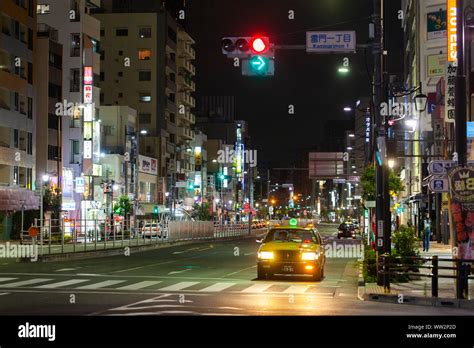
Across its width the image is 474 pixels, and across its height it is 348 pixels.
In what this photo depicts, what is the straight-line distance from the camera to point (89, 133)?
71250 mm

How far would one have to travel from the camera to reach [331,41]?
64.8 feet

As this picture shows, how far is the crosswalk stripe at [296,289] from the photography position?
68.1 feet

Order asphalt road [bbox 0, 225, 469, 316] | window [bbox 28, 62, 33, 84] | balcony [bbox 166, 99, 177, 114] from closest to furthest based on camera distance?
asphalt road [bbox 0, 225, 469, 316] → window [bbox 28, 62, 33, 84] → balcony [bbox 166, 99, 177, 114]

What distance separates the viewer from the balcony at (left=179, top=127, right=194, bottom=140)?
11012 centimetres

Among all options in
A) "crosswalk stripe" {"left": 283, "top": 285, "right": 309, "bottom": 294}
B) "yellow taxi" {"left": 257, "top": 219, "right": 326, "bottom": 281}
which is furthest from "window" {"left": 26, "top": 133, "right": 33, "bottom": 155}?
"crosswalk stripe" {"left": 283, "top": 285, "right": 309, "bottom": 294}

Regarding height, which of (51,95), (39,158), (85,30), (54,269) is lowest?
(54,269)

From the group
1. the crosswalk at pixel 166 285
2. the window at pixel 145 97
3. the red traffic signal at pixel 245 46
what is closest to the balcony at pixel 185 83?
the window at pixel 145 97

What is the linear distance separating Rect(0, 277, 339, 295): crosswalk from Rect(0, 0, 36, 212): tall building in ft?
115

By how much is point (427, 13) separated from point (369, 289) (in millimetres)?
39202

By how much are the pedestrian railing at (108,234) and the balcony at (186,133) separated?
34741 mm

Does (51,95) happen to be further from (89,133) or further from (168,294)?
(168,294)

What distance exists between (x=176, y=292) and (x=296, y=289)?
3.56 m

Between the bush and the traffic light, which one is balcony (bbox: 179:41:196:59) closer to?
the bush

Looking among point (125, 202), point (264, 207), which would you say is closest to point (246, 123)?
point (264, 207)
